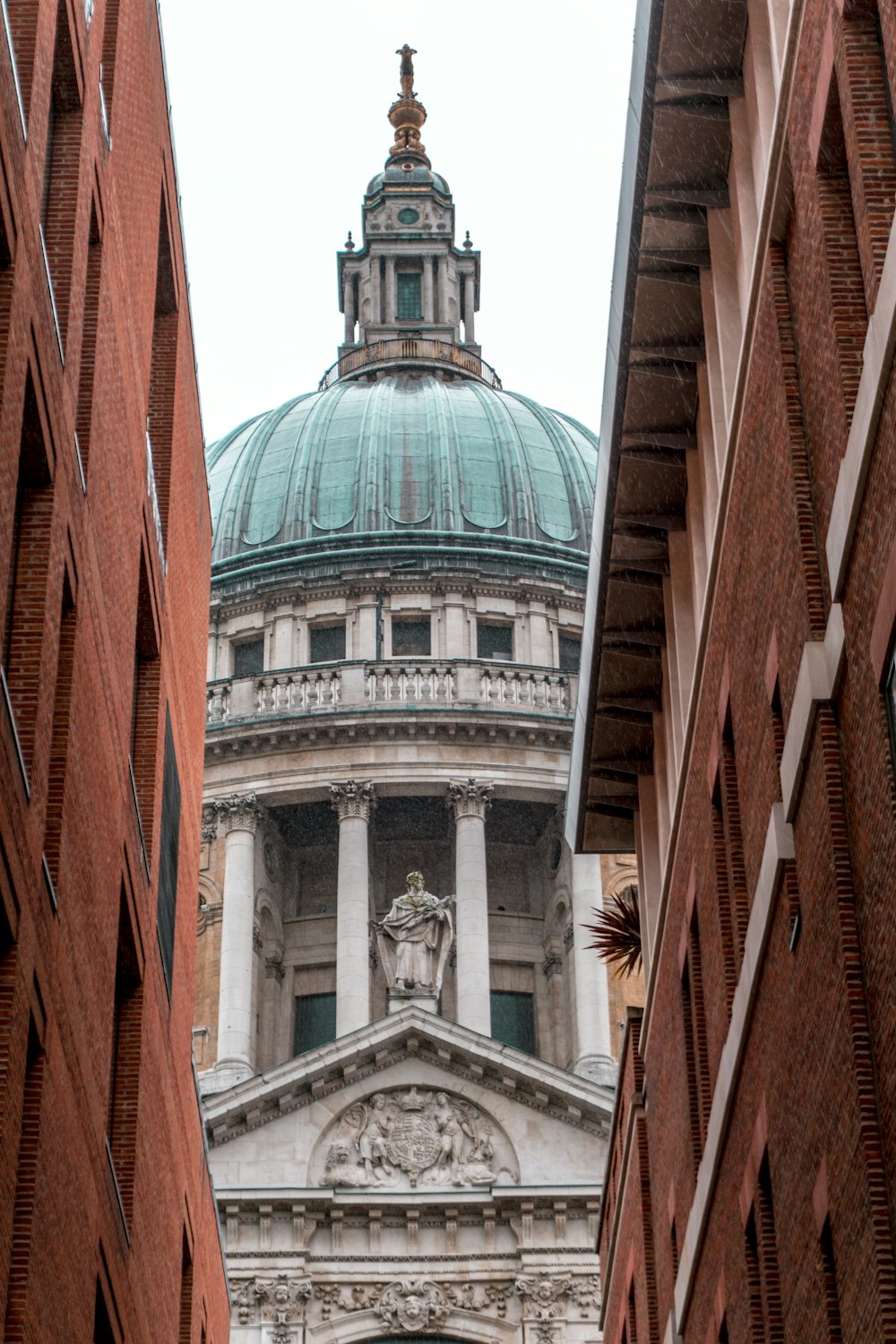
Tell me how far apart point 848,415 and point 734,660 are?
5.13 meters

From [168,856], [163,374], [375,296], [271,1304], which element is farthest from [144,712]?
[375,296]

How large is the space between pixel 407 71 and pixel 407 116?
3.89 metres

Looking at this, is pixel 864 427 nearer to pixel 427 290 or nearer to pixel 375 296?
pixel 375 296

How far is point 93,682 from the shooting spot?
827 inches

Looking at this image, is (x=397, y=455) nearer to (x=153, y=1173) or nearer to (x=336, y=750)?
(x=336, y=750)

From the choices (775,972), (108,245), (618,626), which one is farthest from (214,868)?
(775,972)

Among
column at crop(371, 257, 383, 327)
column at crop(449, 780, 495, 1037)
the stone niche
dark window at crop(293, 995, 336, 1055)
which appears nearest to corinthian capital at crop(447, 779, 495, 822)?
column at crop(449, 780, 495, 1037)

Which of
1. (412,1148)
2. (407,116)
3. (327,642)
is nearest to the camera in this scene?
(412,1148)

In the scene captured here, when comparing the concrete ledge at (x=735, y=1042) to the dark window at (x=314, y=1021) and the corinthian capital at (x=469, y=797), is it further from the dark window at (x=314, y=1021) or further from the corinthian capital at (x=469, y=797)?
the corinthian capital at (x=469, y=797)

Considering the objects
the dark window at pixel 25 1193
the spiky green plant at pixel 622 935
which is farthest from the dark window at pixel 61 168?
the spiky green plant at pixel 622 935

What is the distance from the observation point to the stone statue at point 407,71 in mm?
101750

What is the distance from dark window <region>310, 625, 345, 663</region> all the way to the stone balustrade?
2.89 metres

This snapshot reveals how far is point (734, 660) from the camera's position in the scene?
19.8m

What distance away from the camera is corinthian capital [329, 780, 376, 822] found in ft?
231
